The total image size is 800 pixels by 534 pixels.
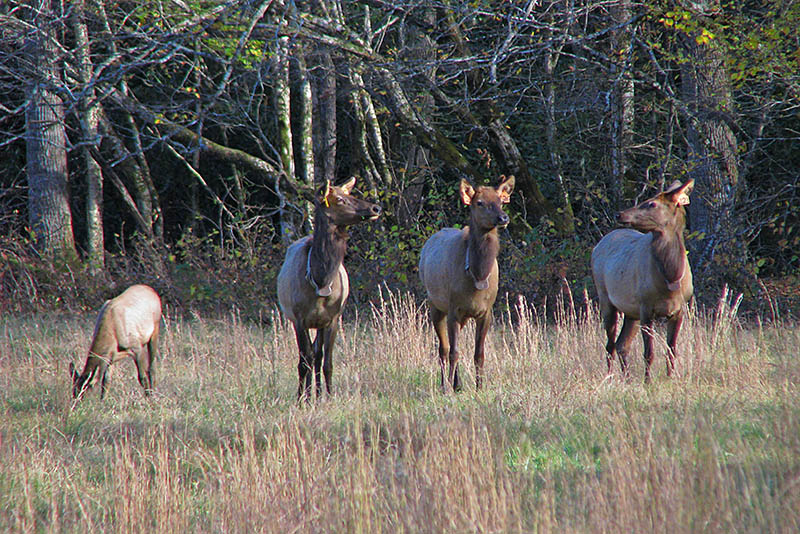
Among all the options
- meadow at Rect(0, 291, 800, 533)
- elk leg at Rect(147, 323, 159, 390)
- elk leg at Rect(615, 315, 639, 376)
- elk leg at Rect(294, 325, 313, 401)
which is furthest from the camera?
elk leg at Rect(147, 323, 159, 390)

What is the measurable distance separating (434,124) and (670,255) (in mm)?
9356

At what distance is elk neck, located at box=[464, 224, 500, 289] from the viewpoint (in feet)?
24.7

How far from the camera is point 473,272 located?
760cm

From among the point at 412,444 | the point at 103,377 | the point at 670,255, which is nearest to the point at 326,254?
the point at 412,444

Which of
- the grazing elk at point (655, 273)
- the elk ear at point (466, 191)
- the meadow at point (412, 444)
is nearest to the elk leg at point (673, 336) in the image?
the grazing elk at point (655, 273)

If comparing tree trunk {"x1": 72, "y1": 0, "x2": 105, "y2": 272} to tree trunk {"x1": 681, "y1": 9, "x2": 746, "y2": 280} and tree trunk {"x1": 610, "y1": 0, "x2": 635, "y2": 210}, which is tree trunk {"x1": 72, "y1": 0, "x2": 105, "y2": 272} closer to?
tree trunk {"x1": 610, "y1": 0, "x2": 635, "y2": 210}

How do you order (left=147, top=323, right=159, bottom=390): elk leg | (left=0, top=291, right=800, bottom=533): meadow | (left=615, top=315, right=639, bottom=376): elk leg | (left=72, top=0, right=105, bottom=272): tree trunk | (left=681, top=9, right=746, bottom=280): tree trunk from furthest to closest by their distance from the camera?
(left=72, top=0, right=105, bottom=272): tree trunk → (left=681, top=9, right=746, bottom=280): tree trunk → (left=147, top=323, right=159, bottom=390): elk leg → (left=615, top=315, right=639, bottom=376): elk leg → (left=0, top=291, right=800, bottom=533): meadow

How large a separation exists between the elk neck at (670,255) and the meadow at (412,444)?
0.67m

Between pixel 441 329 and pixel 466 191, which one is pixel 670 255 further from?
pixel 441 329

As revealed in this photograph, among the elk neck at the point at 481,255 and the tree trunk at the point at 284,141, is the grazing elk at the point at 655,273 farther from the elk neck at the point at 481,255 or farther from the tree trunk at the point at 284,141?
the tree trunk at the point at 284,141

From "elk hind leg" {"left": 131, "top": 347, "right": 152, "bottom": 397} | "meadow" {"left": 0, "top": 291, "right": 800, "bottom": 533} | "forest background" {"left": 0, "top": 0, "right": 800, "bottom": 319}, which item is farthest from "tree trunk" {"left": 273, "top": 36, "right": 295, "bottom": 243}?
"elk hind leg" {"left": 131, "top": 347, "right": 152, "bottom": 397}

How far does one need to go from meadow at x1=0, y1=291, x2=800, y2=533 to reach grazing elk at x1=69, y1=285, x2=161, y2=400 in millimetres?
205

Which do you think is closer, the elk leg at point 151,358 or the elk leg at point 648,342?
the elk leg at point 648,342

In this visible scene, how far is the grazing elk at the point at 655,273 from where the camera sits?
23.6 ft
